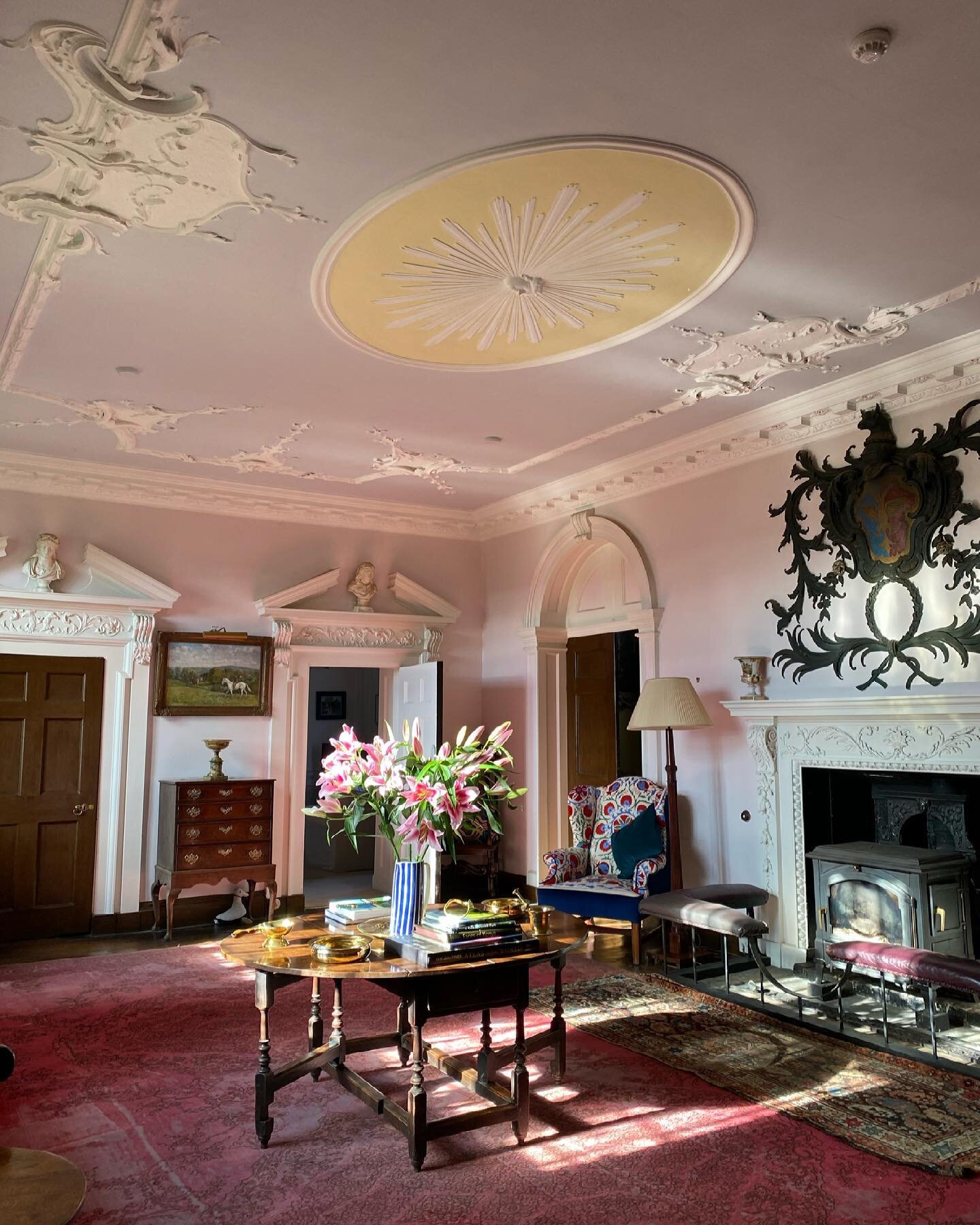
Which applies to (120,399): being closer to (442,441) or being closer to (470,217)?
(442,441)

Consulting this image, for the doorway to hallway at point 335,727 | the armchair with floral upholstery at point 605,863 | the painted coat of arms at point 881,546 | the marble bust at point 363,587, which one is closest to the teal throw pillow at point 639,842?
the armchair with floral upholstery at point 605,863

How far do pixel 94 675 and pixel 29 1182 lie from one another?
5.21 metres

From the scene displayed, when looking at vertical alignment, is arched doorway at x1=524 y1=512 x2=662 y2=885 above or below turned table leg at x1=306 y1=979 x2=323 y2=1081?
above

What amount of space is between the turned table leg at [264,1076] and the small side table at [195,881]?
339 cm

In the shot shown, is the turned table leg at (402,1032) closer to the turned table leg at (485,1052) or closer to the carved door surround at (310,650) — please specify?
the turned table leg at (485,1052)

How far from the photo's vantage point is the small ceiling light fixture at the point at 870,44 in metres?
2.50

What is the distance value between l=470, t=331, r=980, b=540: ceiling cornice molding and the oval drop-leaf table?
11.1ft

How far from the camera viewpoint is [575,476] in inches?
282

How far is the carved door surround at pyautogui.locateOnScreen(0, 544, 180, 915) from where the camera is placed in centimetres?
656

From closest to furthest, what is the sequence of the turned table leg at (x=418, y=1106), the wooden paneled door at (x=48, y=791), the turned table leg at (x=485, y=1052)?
the turned table leg at (x=418, y=1106), the turned table leg at (x=485, y=1052), the wooden paneled door at (x=48, y=791)

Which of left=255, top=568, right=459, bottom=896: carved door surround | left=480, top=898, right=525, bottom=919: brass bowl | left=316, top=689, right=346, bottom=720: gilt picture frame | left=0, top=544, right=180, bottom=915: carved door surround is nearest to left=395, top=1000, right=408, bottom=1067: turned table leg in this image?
left=480, top=898, right=525, bottom=919: brass bowl

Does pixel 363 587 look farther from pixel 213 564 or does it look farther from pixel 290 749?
pixel 290 749

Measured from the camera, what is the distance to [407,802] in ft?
10.8

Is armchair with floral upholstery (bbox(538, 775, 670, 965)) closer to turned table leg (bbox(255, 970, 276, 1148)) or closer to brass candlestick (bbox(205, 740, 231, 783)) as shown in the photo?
brass candlestick (bbox(205, 740, 231, 783))
